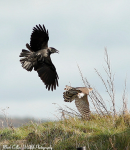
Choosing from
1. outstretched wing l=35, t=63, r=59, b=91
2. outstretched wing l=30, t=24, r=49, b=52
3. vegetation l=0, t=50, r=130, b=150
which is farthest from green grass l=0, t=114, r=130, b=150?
outstretched wing l=30, t=24, r=49, b=52

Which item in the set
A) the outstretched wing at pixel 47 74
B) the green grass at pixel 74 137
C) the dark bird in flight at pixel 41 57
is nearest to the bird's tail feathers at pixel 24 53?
the dark bird in flight at pixel 41 57

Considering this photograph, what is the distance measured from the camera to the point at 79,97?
20.2ft

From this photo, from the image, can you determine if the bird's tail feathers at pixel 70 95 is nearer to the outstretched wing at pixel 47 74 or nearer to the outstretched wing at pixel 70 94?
the outstretched wing at pixel 70 94

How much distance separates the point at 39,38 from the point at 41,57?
60 cm

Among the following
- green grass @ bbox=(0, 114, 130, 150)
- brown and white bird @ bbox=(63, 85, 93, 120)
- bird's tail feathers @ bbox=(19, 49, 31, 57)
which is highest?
bird's tail feathers @ bbox=(19, 49, 31, 57)

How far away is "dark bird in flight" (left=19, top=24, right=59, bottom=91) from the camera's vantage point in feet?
21.2

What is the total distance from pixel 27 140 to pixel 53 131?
0.58m

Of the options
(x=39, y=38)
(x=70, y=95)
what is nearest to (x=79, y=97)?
(x=70, y=95)

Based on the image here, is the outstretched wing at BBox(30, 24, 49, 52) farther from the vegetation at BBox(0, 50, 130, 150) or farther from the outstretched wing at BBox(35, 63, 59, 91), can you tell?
the vegetation at BBox(0, 50, 130, 150)

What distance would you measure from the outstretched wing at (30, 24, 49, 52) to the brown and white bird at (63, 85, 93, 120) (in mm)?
1349

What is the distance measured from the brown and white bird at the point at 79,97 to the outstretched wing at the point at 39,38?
1.35 metres

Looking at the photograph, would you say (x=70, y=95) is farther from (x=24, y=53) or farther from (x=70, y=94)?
(x=24, y=53)

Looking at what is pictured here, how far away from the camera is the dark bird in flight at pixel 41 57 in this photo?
6.46m

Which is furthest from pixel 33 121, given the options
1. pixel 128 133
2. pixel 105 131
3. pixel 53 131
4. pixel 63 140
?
pixel 128 133
